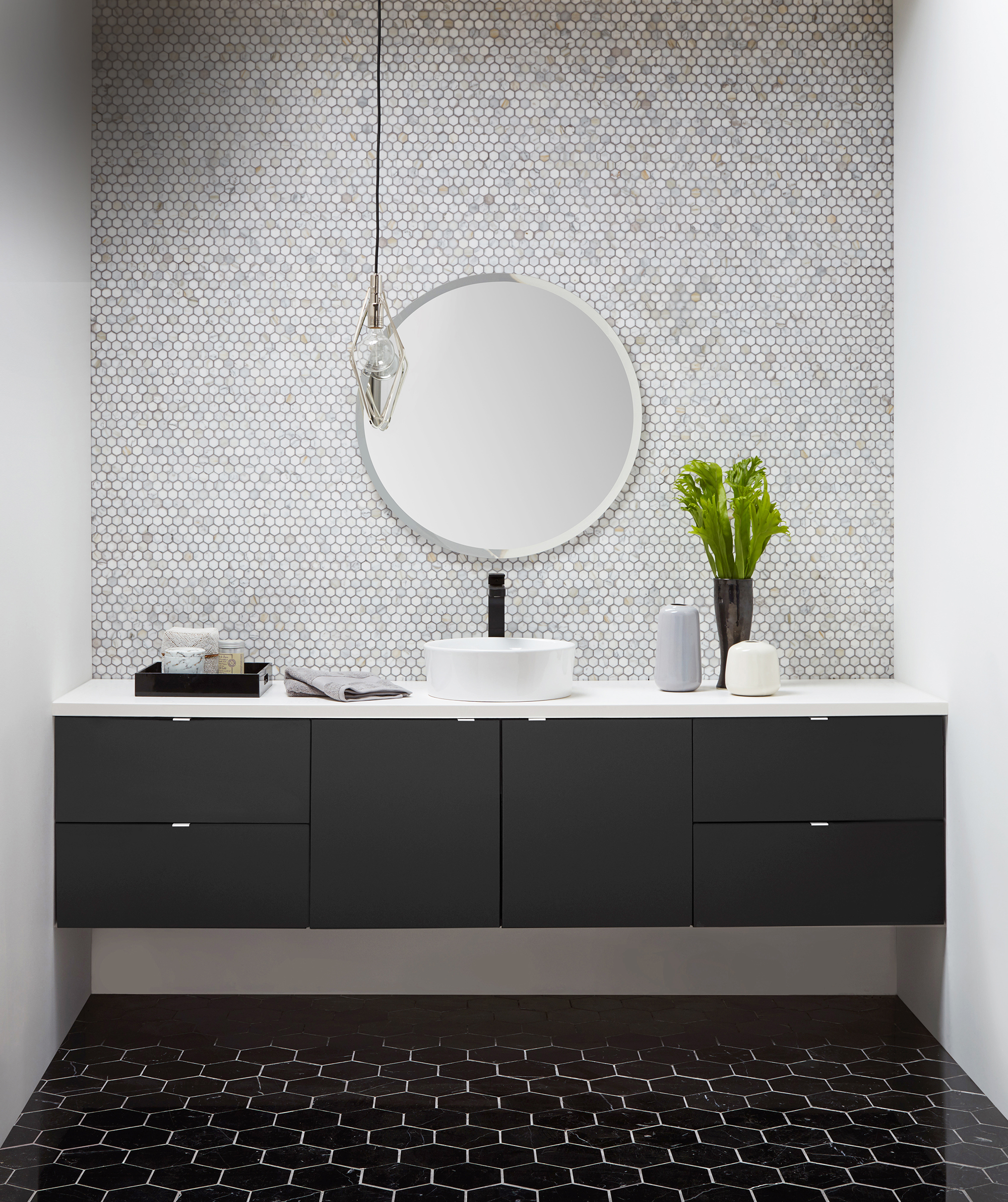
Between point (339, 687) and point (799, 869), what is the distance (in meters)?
1.26

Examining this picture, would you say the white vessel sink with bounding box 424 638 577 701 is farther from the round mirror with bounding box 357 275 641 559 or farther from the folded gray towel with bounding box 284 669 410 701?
the round mirror with bounding box 357 275 641 559

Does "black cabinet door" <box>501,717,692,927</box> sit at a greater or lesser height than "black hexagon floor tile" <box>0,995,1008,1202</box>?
greater

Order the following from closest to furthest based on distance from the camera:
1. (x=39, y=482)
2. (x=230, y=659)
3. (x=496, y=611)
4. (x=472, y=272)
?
1. (x=39, y=482)
2. (x=230, y=659)
3. (x=496, y=611)
4. (x=472, y=272)

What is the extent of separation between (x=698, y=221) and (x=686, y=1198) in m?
2.52

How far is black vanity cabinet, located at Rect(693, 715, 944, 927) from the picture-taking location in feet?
8.66

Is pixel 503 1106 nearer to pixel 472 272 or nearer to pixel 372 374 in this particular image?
pixel 372 374

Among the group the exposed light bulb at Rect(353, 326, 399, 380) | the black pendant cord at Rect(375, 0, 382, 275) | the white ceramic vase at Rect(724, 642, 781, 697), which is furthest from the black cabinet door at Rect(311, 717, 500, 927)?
the black pendant cord at Rect(375, 0, 382, 275)

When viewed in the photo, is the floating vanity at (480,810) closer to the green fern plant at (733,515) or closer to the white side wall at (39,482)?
the white side wall at (39,482)

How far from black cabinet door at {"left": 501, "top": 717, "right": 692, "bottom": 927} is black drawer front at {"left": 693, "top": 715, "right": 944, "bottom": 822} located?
66 millimetres

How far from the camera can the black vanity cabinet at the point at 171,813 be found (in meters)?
2.61

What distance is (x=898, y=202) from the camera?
3037 mm

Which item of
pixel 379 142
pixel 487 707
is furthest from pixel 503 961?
pixel 379 142

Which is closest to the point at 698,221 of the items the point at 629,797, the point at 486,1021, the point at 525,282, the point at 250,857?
the point at 525,282

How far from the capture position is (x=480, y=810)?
2.62 metres
